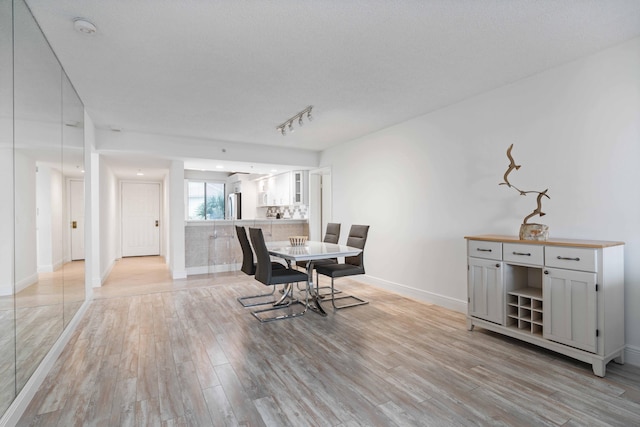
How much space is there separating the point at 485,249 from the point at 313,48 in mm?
2361

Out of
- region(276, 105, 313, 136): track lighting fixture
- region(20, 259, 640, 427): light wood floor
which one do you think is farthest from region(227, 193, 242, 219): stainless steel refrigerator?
region(20, 259, 640, 427): light wood floor

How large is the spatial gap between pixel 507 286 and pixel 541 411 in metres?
1.22

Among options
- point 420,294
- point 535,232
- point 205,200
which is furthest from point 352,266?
point 205,200

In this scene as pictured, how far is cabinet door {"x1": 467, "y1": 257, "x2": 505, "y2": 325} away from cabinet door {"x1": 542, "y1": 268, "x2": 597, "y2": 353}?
0.37 meters

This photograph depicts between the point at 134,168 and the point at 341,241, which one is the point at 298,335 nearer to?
the point at 341,241

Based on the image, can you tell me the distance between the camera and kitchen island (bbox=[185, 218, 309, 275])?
6.25 m

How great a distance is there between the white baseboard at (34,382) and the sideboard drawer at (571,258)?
368 cm

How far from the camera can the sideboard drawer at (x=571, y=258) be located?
7.88 ft

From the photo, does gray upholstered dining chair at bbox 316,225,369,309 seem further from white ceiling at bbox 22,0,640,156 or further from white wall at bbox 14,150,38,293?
white wall at bbox 14,150,38,293

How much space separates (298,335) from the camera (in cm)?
313

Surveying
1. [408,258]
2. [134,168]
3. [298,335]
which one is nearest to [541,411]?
[298,335]

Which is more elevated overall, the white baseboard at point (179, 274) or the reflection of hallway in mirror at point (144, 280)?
the white baseboard at point (179, 274)

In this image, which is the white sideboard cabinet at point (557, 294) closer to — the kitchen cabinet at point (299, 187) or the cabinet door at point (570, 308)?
the cabinet door at point (570, 308)

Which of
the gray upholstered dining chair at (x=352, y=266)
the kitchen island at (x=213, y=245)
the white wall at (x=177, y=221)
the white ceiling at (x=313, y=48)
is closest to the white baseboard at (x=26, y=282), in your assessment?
the white ceiling at (x=313, y=48)
